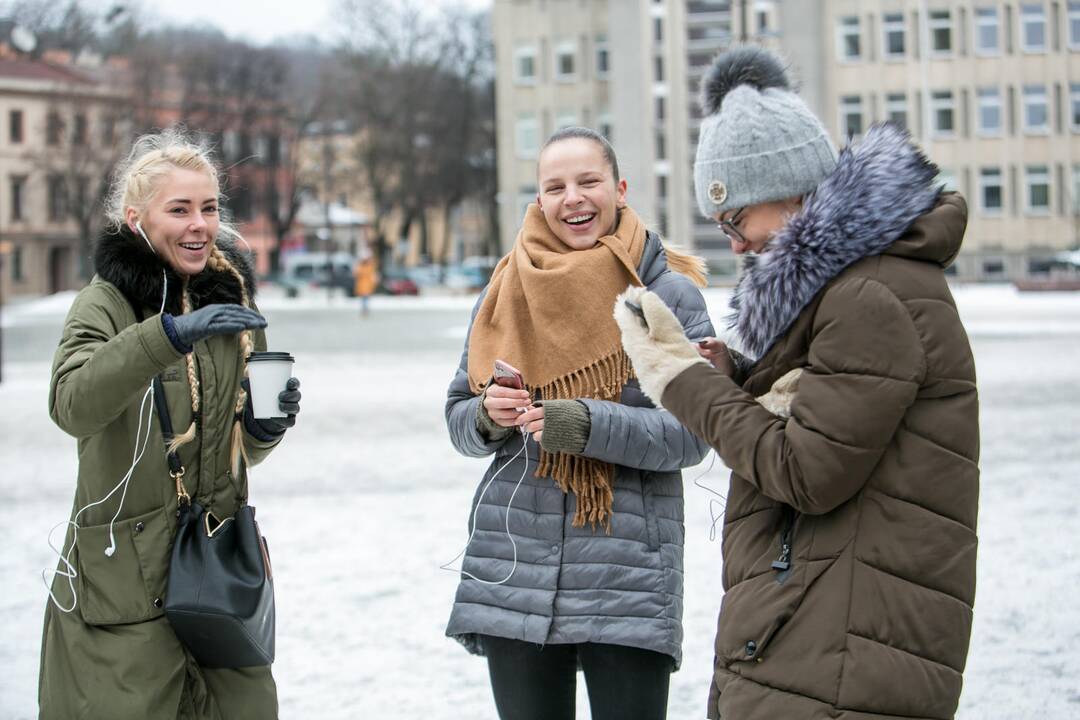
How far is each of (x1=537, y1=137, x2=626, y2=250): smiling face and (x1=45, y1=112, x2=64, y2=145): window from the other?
68.4m

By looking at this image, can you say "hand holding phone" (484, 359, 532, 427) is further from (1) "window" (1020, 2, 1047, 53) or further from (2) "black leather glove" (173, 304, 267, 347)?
(1) "window" (1020, 2, 1047, 53)

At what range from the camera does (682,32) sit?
212 ft

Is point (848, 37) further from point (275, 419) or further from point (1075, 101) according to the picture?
point (275, 419)

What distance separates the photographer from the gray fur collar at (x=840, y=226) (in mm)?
2274

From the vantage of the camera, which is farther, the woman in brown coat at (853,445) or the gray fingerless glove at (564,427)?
the gray fingerless glove at (564,427)

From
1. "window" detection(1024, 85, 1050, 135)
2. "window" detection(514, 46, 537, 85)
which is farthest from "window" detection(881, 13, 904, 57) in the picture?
"window" detection(514, 46, 537, 85)

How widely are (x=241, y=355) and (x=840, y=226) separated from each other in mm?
1659

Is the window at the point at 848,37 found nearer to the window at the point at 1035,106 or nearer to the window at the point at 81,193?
the window at the point at 1035,106

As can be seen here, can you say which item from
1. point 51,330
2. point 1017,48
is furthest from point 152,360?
point 1017,48

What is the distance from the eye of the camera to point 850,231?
7.48 ft

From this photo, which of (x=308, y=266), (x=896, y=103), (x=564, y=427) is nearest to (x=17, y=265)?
(x=308, y=266)

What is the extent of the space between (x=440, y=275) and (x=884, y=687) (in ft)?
210

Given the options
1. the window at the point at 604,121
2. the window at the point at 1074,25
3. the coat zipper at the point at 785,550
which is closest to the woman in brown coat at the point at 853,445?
the coat zipper at the point at 785,550

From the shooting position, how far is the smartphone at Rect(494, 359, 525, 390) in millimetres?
2979
